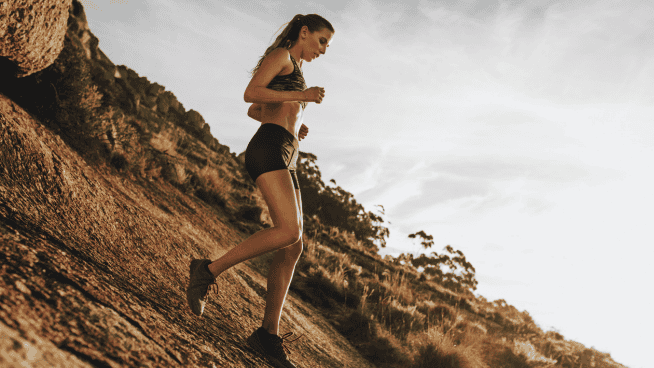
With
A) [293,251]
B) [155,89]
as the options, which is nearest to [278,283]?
[293,251]

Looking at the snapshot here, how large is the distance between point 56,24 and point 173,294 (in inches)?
116

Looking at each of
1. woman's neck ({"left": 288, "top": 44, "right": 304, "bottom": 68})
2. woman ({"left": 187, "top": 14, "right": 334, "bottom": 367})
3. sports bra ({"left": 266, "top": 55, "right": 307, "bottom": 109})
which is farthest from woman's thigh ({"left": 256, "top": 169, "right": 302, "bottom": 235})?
woman's neck ({"left": 288, "top": 44, "right": 304, "bottom": 68})

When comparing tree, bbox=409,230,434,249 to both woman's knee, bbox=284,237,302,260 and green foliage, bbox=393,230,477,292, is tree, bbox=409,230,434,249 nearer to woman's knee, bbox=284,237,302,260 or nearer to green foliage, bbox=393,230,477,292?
green foliage, bbox=393,230,477,292

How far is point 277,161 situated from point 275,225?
0.31 meters

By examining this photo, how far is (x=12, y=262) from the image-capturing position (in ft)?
3.50

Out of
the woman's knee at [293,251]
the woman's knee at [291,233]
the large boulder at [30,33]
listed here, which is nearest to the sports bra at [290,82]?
the woman's knee at [291,233]

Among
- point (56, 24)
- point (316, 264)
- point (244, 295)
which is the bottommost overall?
point (244, 295)

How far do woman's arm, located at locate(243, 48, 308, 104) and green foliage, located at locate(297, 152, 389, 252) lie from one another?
53.5 feet

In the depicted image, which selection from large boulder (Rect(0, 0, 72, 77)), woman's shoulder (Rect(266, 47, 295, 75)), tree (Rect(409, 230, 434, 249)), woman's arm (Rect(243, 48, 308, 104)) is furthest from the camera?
tree (Rect(409, 230, 434, 249))

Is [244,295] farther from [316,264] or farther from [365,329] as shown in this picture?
[316,264]

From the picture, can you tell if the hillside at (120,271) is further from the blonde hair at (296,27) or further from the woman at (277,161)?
the blonde hair at (296,27)

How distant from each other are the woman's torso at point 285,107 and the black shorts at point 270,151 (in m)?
0.06

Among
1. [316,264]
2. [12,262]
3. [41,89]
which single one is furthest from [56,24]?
[316,264]

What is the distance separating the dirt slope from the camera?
930mm
